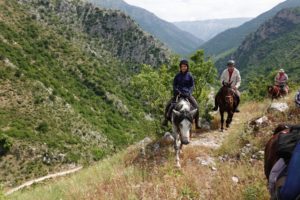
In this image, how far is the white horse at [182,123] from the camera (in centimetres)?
1054

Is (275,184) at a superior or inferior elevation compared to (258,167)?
superior

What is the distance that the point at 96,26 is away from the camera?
15262cm

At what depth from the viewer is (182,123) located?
10.7 metres

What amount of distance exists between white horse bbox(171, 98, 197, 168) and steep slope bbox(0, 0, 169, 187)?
29.3 metres

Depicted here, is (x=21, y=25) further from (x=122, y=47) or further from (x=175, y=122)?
(x=175, y=122)

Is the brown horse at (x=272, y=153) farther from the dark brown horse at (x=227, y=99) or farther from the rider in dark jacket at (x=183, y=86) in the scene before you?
the dark brown horse at (x=227, y=99)

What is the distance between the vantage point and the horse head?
34.6ft

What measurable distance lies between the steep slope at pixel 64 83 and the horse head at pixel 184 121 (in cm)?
2954

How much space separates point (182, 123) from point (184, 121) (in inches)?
3.7

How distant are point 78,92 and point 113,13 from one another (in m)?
67.8

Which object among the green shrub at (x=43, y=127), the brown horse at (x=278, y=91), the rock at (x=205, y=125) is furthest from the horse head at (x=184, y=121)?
the green shrub at (x=43, y=127)

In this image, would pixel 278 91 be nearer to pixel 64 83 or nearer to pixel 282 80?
pixel 282 80

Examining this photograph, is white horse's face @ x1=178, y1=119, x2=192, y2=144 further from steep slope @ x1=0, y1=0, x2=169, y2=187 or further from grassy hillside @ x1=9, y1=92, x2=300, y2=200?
steep slope @ x1=0, y1=0, x2=169, y2=187

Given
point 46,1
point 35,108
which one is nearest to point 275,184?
point 35,108
